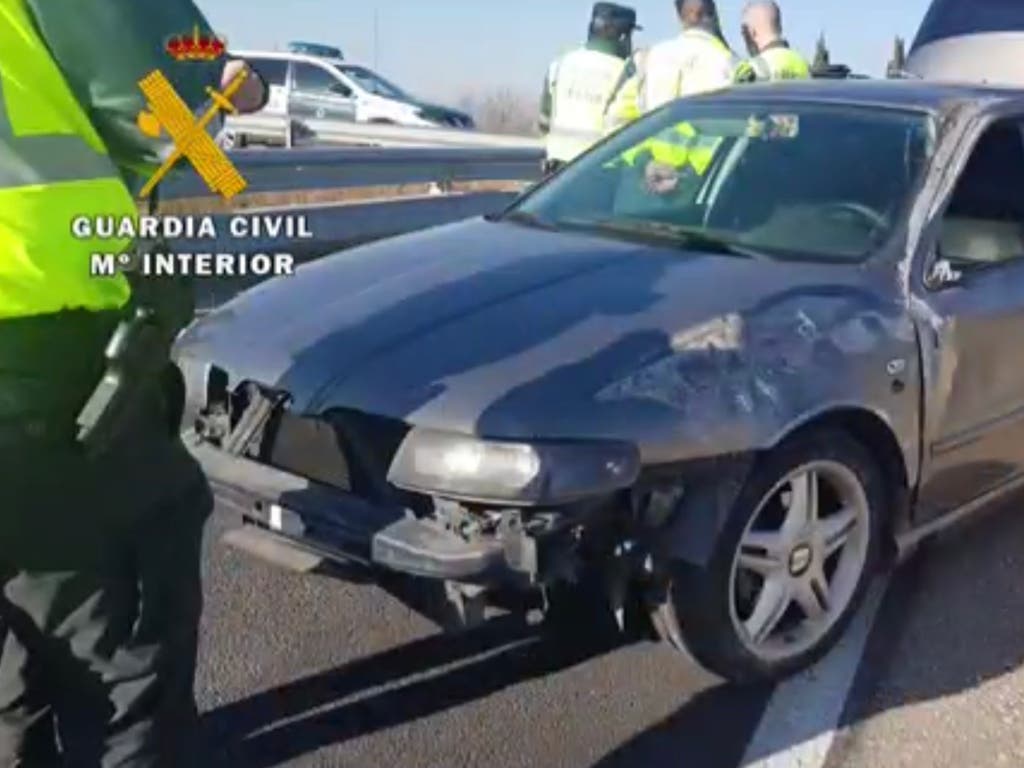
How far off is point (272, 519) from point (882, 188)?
7.17 ft

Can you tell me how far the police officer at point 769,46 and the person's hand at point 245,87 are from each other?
5.46 metres

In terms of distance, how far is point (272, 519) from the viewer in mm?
3465

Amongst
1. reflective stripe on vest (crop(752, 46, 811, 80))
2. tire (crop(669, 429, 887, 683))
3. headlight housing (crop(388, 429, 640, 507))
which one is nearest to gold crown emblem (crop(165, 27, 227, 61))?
headlight housing (crop(388, 429, 640, 507))

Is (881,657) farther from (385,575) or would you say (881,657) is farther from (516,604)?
(385,575)

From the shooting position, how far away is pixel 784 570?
3668mm

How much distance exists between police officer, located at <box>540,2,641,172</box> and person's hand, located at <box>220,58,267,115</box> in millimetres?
5803

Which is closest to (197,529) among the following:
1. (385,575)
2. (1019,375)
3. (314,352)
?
(385,575)

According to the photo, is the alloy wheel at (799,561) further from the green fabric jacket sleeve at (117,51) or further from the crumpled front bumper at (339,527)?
the green fabric jacket sleeve at (117,51)

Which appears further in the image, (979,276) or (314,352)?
(979,276)

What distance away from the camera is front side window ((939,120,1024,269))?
167 inches

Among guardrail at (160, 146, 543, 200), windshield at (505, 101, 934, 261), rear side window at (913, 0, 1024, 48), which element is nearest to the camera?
windshield at (505, 101, 934, 261)

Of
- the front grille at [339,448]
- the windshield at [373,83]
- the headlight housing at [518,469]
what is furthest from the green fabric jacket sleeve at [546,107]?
the windshield at [373,83]

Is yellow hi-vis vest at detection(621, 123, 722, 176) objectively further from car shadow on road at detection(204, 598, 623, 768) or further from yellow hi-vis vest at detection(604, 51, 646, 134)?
yellow hi-vis vest at detection(604, 51, 646, 134)

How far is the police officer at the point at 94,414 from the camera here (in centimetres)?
204
